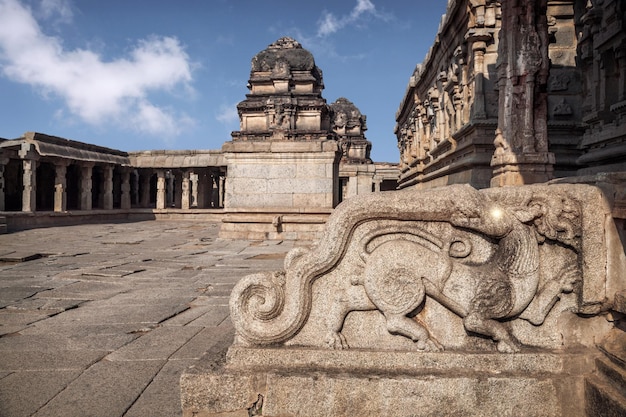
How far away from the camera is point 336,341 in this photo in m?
2.17

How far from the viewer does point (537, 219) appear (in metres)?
2.18

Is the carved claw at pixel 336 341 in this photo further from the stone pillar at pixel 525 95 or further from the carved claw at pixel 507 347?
the stone pillar at pixel 525 95

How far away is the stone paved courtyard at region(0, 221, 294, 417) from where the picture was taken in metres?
2.23

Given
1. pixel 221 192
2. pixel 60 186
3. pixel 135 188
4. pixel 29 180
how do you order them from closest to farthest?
1. pixel 29 180
2. pixel 60 186
3. pixel 135 188
4. pixel 221 192

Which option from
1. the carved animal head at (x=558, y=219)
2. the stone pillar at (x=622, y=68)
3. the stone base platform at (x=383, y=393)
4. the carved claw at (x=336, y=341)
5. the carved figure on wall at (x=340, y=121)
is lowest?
the stone base platform at (x=383, y=393)

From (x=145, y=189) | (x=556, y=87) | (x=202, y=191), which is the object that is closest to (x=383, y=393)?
(x=556, y=87)

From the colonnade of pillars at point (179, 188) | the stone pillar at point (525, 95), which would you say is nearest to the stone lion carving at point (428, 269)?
the stone pillar at point (525, 95)

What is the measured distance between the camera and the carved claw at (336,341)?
2.16m

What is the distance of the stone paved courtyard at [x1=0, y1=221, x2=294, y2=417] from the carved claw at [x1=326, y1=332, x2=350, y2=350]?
850mm

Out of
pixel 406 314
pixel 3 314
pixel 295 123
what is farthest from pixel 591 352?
pixel 295 123

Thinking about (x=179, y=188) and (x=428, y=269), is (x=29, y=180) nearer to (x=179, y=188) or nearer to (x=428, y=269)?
(x=179, y=188)

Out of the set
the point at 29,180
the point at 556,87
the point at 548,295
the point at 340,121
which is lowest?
the point at 548,295

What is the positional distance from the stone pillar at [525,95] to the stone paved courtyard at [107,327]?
14.1 ft

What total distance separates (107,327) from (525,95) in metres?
6.99
